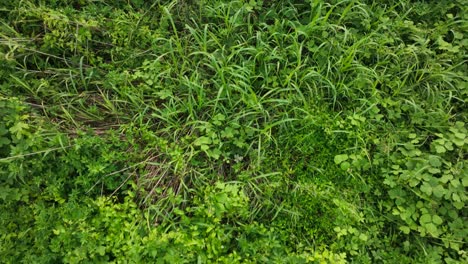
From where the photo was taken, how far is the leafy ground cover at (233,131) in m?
2.36

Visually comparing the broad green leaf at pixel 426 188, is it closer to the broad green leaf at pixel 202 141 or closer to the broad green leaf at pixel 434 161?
the broad green leaf at pixel 434 161

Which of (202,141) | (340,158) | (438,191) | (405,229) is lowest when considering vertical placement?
(405,229)

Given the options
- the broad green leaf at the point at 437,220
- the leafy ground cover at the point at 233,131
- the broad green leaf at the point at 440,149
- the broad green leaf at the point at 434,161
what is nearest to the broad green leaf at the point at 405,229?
the leafy ground cover at the point at 233,131

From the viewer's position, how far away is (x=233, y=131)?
2646 millimetres

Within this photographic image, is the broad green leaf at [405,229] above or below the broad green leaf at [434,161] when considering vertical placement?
below

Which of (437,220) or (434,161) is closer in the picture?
(437,220)

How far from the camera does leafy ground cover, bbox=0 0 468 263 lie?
2.36m

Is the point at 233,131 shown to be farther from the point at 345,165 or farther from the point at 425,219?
the point at 425,219

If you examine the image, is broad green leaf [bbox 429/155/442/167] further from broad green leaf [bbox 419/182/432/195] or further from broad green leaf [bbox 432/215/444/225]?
broad green leaf [bbox 432/215/444/225]

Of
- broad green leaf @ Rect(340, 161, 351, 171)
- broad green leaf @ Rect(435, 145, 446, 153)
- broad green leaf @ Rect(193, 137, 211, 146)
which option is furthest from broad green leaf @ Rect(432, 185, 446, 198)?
broad green leaf @ Rect(193, 137, 211, 146)

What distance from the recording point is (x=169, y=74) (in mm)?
2865

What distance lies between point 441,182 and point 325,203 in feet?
2.55

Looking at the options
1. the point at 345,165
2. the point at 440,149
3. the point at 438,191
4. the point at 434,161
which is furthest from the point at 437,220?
the point at 345,165

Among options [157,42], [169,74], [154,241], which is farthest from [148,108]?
[154,241]
